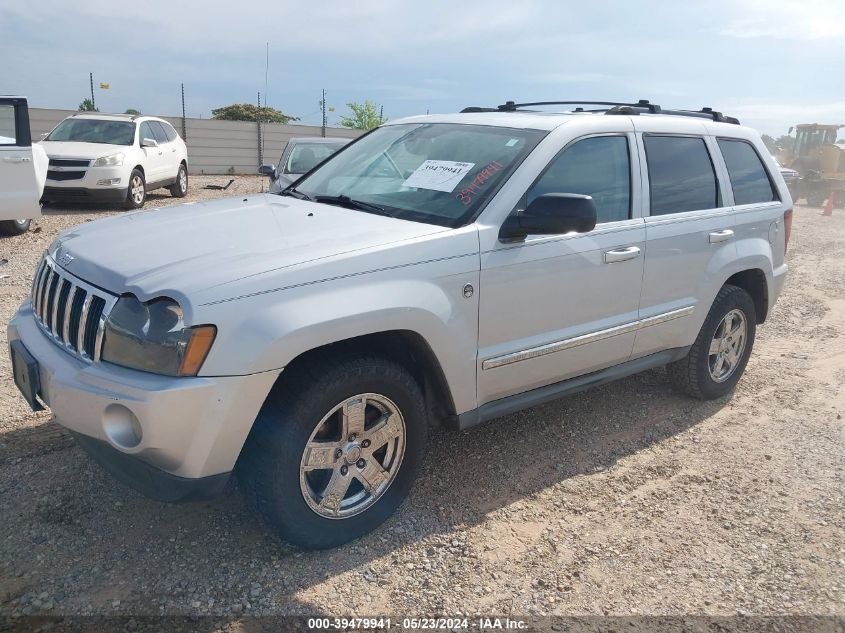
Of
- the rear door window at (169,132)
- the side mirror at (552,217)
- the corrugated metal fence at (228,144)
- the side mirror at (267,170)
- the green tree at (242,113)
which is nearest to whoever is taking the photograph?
the side mirror at (552,217)

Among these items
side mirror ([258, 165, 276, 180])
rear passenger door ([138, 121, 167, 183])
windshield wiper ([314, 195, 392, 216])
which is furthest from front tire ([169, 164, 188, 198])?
windshield wiper ([314, 195, 392, 216])

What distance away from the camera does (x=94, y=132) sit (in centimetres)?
1218

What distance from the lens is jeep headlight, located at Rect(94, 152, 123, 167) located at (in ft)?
36.6

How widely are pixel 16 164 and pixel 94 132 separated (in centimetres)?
423

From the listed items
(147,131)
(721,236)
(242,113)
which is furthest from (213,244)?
(242,113)

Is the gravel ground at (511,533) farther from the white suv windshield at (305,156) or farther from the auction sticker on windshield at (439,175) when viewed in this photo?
the white suv windshield at (305,156)

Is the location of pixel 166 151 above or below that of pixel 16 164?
above

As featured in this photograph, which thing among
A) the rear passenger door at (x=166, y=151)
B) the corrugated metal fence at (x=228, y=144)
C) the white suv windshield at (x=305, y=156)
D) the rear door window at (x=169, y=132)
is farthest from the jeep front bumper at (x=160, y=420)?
the corrugated metal fence at (x=228, y=144)

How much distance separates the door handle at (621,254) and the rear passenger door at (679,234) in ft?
0.43

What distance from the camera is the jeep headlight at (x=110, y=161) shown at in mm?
11141

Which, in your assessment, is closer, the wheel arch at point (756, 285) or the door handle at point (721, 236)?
the door handle at point (721, 236)

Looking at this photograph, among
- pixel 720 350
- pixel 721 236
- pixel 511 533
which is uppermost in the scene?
pixel 721 236

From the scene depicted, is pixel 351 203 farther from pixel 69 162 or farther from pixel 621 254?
pixel 69 162

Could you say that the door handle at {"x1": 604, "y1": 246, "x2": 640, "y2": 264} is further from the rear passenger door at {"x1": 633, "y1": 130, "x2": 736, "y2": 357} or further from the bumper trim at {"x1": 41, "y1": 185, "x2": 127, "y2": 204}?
the bumper trim at {"x1": 41, "y1": 185, "x2": 127, "y2": 204}
